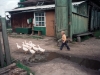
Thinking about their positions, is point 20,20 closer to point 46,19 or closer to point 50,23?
point 46,19

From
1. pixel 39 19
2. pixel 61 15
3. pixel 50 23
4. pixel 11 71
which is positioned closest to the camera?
pixel 11 71

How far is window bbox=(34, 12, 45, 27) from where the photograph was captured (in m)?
13.6

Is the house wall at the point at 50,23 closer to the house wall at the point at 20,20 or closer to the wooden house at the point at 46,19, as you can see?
the wooden house at the point at 46,19

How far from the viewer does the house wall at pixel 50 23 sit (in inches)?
502

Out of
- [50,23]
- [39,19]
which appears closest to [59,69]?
[50,23]

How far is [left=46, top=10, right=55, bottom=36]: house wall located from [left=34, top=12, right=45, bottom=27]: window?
24.2 inches

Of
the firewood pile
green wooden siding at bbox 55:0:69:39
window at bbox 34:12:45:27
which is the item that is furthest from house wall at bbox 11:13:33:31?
the firewood pile

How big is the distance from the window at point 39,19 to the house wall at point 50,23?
616 millimetres

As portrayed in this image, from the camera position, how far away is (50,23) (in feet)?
42.6

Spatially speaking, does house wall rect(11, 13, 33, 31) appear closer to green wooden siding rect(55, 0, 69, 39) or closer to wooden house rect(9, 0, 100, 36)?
wooden house rect(9, 0, 100, 36)

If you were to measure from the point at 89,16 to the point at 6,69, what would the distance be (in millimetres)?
13353

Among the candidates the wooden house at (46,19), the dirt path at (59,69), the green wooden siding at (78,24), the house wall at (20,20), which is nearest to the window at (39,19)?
the wooden house at (46,19)

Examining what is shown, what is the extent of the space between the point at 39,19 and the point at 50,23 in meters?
1.58

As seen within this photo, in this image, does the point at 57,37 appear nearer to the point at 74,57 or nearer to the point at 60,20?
the point at 60,20
